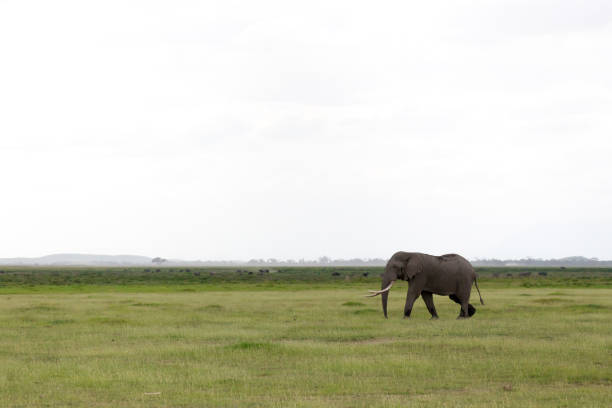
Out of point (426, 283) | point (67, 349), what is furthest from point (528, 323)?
point (67, 349)

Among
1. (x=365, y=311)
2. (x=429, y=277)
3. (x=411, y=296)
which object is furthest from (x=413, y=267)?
(x=365, y=311)

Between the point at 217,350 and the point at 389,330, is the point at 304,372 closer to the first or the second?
the point at 217,350

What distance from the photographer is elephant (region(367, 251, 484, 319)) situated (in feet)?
102

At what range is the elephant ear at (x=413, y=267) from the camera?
3119 cm

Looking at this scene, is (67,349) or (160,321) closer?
(67,349)

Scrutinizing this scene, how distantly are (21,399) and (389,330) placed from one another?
14374mm

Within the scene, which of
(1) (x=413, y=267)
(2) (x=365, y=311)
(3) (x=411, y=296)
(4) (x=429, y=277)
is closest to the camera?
(3) (x=411, y=296)

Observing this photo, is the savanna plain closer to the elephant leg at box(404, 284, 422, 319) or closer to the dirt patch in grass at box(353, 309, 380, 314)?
the elephant leg at box(404, 284, 422, 319)

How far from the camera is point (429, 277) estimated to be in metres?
31.5

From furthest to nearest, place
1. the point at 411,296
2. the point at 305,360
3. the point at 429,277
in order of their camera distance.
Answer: the point at 429,277 < the point at 411,296 < the point at 305,360

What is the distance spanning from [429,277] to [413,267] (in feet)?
2.81

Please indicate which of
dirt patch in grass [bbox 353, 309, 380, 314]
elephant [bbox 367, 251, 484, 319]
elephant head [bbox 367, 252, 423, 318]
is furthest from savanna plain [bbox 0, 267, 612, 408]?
elephant head [bbox 367, 252, 423, 318]

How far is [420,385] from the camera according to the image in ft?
51.4

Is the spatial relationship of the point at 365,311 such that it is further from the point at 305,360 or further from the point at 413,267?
the point at 305,360
